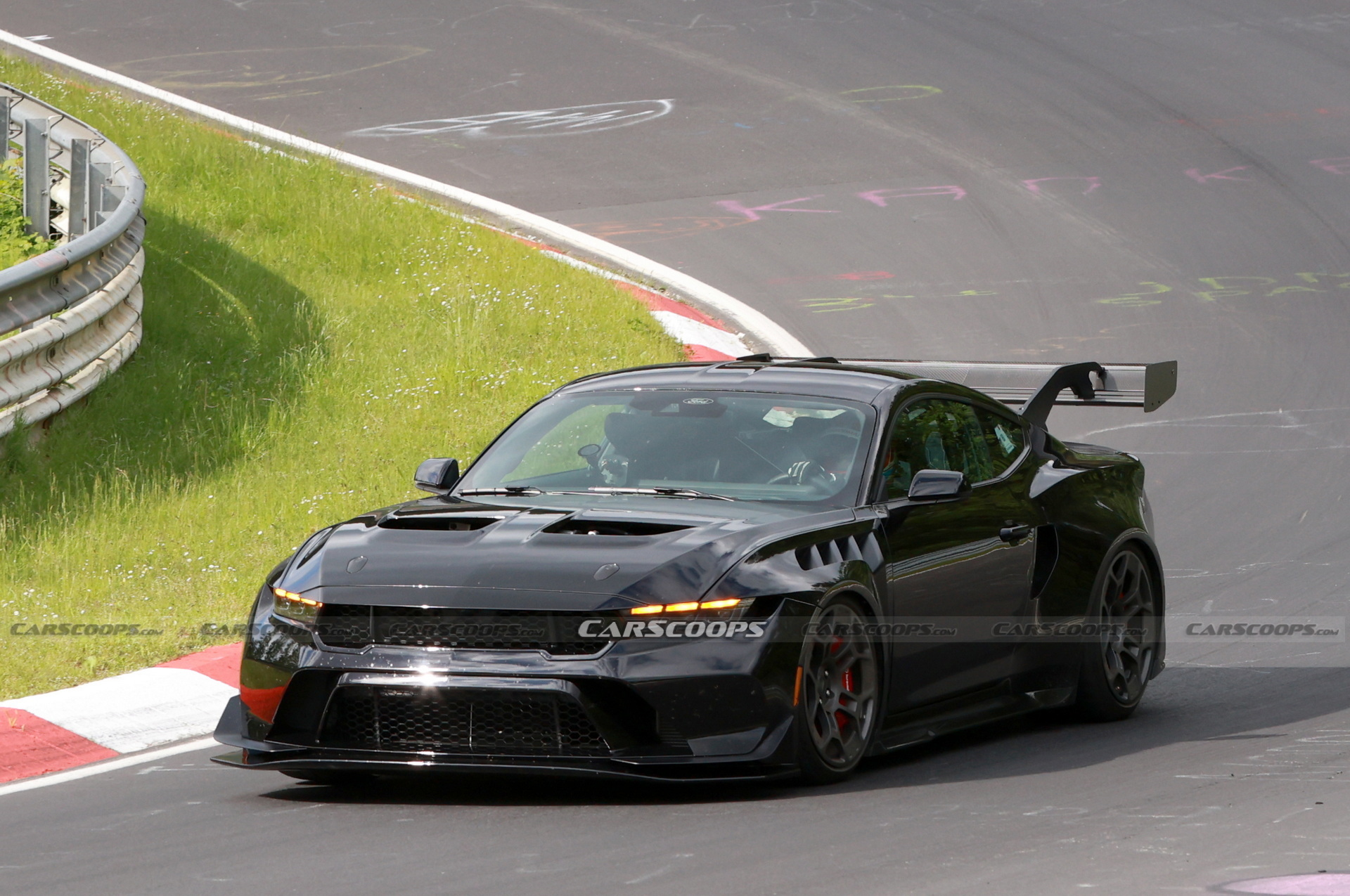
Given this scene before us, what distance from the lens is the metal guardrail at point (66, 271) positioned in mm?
11641

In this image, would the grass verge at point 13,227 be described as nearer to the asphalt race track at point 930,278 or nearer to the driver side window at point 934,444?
the asphalt race track at point 930,278

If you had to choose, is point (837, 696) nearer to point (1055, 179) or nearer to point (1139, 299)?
point (1139, 299)

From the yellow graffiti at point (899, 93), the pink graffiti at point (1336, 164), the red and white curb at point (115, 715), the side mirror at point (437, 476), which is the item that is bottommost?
the red and white curb at point (115, 715)

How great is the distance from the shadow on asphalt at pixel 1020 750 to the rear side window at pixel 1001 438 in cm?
111

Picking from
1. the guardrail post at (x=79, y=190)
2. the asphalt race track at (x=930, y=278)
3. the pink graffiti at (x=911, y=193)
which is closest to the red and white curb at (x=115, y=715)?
the asphalt race track at (x=930, y=278)

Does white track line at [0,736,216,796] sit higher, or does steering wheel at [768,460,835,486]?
steering wheel at [768,460,835,486]

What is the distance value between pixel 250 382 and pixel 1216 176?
39.1 feet

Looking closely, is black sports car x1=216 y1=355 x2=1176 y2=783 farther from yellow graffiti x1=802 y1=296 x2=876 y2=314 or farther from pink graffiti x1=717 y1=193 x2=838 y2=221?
pink graffiti x1=717 y1=193 x2=838 y2=221

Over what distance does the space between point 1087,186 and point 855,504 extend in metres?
15.0

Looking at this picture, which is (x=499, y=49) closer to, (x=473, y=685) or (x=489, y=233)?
(x=489, y=233)

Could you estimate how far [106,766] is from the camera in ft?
24.1

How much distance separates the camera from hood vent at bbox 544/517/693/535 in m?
6.50

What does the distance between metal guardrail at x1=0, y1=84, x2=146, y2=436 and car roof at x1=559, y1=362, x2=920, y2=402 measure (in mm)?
4830

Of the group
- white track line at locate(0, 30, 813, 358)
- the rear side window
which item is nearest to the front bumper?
the rear side window
